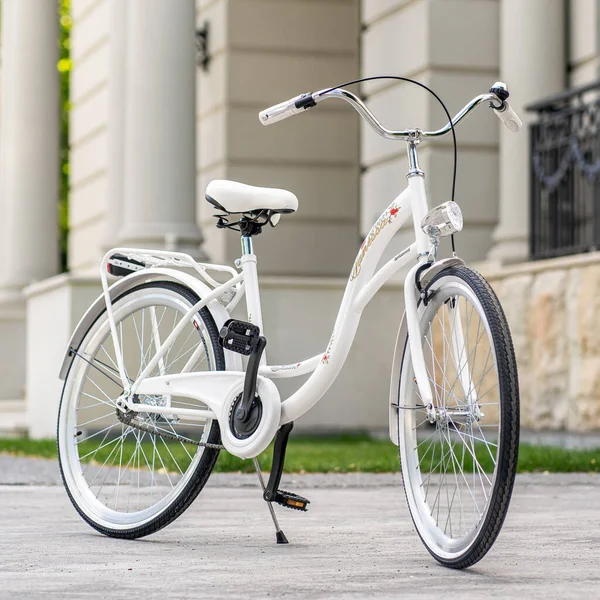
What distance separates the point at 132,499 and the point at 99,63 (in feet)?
40.3

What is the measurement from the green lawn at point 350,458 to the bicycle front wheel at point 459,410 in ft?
7.52

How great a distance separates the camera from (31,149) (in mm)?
15625

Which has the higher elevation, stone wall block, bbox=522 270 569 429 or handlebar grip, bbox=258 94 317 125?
handlebar grip, bbox=258 94 317 125

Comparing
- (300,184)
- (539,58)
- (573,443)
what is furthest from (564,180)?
(300,184)

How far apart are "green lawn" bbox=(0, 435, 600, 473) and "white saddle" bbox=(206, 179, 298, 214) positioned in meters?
2.11

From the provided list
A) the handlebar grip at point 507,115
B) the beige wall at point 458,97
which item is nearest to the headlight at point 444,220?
the handlebar grip at point 507,115

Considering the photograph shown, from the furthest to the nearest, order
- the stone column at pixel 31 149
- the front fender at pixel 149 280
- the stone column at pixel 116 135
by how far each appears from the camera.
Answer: the stone column at pixel 31 149 → the stone column at pixel 116 135 → the front fender at pixel 149 280

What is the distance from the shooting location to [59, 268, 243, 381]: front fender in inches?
175

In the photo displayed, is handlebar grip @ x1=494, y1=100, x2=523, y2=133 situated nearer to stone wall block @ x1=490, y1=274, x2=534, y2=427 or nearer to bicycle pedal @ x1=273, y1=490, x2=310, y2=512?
bicycle pedal @ x1=273, y1=490, x2=310, y2=512

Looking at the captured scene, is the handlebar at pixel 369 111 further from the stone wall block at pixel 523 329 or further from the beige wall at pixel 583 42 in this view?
the beige wall at pixel 583 42

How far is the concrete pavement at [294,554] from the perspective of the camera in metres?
3.42

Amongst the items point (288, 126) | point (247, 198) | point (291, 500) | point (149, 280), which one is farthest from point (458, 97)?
point (291, 500)

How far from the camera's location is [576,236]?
9.80m

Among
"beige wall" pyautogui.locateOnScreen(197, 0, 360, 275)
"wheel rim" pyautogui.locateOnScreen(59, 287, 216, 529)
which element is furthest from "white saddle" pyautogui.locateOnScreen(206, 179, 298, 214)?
"beige wall" pyautogui.locateOnScreen(197, 0, 360, 275)
